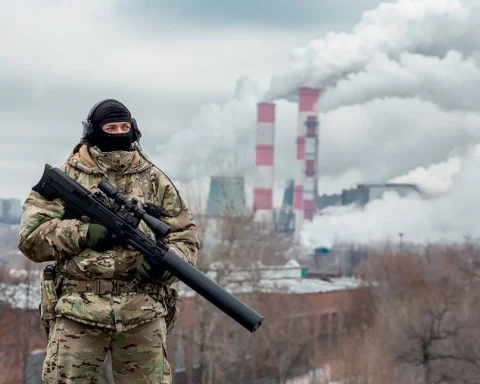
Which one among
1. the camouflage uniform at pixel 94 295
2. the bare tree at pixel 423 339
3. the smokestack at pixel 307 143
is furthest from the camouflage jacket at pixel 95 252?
the smokestack at pixel 307 143

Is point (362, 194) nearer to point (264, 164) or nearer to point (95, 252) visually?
point (264, 164)

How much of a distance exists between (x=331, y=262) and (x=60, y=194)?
222ft

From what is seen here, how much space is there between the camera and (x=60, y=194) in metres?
3.18

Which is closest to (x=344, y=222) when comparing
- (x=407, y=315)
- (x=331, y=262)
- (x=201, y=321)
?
(x=331, y=262)

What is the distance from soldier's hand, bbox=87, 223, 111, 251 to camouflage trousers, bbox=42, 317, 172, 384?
0.29 metres

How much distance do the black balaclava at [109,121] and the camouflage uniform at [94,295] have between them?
0.03 metres

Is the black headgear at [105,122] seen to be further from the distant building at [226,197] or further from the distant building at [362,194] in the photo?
the distant building at [362,194]

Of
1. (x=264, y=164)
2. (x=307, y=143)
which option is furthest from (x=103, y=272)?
(x=307, y=143)

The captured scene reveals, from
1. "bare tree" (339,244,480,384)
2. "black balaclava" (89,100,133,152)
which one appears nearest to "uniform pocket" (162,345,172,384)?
"black balaclava" (89,100,133,152)

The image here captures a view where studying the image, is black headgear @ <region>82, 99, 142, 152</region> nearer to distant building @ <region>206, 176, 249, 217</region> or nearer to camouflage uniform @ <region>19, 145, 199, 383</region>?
camouflage uniform @ <region>19, 145, 199, 383</region>

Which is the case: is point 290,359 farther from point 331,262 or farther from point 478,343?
point 331,262

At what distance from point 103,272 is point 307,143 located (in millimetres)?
69156

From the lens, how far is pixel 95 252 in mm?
3139

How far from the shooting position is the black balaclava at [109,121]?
3.23 metres
